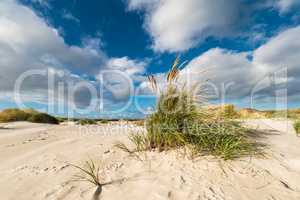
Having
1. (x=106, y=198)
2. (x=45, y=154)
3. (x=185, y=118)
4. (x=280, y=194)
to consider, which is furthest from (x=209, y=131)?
(x=45, y=154)

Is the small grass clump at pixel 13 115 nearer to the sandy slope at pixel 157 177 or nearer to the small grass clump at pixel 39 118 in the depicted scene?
the small grass clump at pixel 39 118

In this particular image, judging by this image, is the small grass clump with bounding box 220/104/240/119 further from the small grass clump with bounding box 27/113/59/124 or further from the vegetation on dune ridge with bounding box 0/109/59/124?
the small grass clump with bounding box 27/113/59/124

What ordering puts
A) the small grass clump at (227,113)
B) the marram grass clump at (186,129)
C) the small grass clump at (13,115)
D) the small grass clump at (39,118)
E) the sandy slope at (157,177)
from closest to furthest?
the sandy slope at (157,177), the marram grass clump at (186,129), the small grass clump at (227,113), the small grass clump at (13,115), the small grass clump at (39,118)

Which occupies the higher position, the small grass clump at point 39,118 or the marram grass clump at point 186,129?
the marram grass clump at point 186,129

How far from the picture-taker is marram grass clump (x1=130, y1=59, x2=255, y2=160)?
3033 millimetres

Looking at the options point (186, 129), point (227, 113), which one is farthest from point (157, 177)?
point (227, 113)

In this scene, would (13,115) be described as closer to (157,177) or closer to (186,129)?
(186,129)

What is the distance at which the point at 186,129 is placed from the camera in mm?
3242

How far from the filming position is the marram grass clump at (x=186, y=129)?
3.03 metres

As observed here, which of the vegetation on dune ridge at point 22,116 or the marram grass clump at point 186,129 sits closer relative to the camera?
the marram grass clump at point 186,129

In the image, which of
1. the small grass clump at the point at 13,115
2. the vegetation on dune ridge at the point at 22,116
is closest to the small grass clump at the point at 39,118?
the vegetation on dune ridge at the point at 22,116

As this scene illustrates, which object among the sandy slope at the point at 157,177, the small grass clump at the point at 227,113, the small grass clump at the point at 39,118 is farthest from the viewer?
the small grass clump at the point at 39,118

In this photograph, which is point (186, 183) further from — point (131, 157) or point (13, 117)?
point (13, 117)

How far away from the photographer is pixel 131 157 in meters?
3.06
